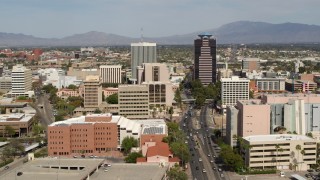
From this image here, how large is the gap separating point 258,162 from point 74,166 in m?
15.8

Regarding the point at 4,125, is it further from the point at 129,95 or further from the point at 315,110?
the point at 315,110

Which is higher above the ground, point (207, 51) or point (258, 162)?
point (207, 51)

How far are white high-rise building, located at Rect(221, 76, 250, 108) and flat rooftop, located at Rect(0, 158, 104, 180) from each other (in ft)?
134

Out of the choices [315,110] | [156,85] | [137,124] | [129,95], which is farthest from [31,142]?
[315,110]

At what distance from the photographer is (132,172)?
37125 mm

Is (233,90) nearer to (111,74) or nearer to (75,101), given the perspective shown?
(75,101)

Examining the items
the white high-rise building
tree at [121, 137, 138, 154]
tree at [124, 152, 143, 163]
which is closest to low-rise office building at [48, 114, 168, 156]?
tree at [121, 137, 138, 154]

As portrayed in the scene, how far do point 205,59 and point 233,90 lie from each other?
25.3 meters

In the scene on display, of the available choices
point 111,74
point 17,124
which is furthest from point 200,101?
Result: point 111,74

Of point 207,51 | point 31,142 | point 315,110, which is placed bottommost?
point 31,142

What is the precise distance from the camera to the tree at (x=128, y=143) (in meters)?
50.6

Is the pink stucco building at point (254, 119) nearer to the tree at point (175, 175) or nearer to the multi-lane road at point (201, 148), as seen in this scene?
the multi-lane road at point (201, 148)

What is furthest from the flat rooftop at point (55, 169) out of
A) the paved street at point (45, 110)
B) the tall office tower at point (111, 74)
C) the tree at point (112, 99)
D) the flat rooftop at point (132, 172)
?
the tall office tower at point (111, 74)

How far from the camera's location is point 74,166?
126 feet
